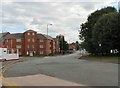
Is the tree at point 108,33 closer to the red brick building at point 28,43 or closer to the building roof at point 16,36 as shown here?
the red brick building at point 28,43

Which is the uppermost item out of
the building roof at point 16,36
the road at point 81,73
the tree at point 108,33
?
the building roof at point 16,36

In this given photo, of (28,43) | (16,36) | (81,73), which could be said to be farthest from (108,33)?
(16,36)

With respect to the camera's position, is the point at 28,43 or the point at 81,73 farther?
the point at 28,43

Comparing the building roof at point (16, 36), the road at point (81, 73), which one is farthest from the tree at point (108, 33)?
the building roof at point (16, 36)

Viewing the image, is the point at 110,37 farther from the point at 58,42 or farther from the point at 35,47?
the point at 58,42

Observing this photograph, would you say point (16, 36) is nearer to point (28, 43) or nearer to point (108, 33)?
point (28, 43)

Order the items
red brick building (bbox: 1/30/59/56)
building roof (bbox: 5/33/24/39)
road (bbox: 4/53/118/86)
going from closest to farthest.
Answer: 1. road (bbox: 4/53/118/86)
2. red brick building (bbox: 1/30/59/56)
3. building roof (bbox: 5/33/24/39)

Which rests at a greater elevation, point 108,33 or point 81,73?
point 108,33

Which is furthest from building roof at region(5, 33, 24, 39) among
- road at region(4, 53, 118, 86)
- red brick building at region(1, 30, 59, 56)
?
road at region(4, 53, 118, 86)

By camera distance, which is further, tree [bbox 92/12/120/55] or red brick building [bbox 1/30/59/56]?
red brick building [bbox 1/30/59/56]

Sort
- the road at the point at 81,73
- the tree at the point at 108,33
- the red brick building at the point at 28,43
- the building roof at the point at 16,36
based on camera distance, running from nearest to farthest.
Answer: the road at the point at 81,73 < the tree at the point at 108,33 < the red brick building at the point at 28,43 < the building roof at the point at 16,36

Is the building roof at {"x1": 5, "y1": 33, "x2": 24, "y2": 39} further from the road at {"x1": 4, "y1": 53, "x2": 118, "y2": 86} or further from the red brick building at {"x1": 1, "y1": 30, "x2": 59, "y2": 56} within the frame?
the road at {"x1": 4, "y1": 53, "x2": 118, "y2": 86}

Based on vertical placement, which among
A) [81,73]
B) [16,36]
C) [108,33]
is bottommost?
[81,73]

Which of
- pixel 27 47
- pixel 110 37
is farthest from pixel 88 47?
pixel 27 47
